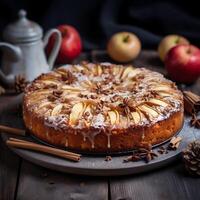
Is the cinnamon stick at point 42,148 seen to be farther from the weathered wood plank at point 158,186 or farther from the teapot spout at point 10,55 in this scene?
the teapot spout at point 10,55

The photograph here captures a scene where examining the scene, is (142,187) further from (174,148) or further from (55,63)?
(55,63)

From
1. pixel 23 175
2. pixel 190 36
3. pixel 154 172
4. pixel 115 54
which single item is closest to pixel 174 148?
pixel 154 172

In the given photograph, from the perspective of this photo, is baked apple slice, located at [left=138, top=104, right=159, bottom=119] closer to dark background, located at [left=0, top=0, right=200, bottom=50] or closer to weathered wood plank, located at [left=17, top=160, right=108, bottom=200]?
weathered wood plank, located at [left=17, top=160, right=108, bottom=200]

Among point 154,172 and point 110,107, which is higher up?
point 110,107

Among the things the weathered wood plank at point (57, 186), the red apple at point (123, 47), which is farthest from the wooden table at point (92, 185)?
the red apple at point (123, 47)

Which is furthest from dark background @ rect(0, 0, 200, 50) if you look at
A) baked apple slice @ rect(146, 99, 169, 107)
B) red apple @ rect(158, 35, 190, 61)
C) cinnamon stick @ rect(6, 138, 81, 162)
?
cinnamon stick @ rect(6, 138, 81, 162)

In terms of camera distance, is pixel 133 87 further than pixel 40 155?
Yes

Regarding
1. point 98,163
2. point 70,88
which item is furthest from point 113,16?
point 98,163

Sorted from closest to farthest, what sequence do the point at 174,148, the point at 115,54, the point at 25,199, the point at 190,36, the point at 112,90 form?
the point at 25,199 < the point at 174,148 < the point at 112,90 < the point at 115,54 < the point at 190,36
